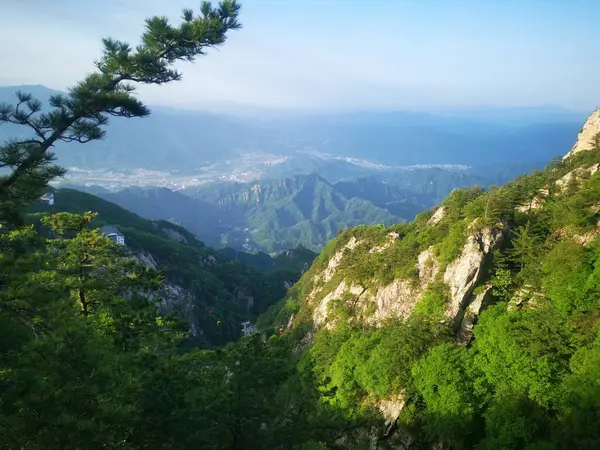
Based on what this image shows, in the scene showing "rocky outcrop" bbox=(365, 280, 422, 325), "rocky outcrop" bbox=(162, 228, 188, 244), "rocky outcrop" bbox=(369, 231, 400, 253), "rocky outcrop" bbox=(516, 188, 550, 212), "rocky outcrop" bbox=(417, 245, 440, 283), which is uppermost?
"rocky outcrop" bbox=(516, 188, 550, 212)

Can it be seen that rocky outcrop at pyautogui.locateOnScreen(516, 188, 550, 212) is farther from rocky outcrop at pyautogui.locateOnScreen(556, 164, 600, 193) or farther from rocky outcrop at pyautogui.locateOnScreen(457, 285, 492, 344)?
rocky outcrop at pyautogui.locateOnScreen(457, 285, 492, 344)

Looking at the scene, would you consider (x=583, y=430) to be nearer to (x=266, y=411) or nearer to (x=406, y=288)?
(x=266, y=411)

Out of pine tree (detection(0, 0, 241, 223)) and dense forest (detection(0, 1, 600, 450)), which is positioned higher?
pine tree (detection(0, 0, 241, 223))

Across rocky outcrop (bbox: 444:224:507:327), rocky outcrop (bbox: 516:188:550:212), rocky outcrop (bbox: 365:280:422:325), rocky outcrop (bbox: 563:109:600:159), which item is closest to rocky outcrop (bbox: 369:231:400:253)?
rocky outcrop (bbox: 365:280:422:325)

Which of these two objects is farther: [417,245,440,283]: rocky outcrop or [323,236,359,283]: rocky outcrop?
[323,236,359,283]: rocky outcrop

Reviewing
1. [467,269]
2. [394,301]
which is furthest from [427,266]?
[467,269]

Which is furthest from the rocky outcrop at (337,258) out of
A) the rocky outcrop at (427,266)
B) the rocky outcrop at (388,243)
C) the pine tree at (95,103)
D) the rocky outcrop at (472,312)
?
the pine tree at (95,103)

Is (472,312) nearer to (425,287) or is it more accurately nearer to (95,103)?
(425,287)
